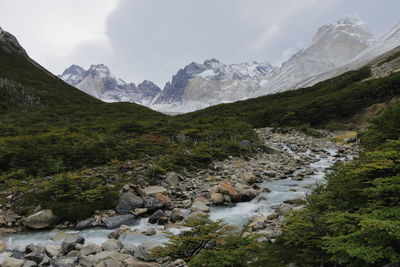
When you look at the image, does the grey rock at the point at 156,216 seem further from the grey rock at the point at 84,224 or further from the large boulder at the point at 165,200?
the grey rock at the point at 84,224

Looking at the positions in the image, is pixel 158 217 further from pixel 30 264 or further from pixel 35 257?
pixel 30 264

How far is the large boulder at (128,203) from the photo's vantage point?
11.0 metres

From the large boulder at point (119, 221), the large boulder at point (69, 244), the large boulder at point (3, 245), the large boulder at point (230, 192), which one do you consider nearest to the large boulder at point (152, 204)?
the large boulder at point (119, 221)

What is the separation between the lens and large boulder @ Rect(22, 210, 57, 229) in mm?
9727

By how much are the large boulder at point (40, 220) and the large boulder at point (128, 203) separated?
2.52 m

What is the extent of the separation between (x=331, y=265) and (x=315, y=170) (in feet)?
47.9

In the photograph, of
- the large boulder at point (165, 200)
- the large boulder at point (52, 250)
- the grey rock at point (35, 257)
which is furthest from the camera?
the large boulder at point (165, 200)

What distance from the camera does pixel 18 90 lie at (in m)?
63.4

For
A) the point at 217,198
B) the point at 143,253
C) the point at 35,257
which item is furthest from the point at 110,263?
the point at 217,198

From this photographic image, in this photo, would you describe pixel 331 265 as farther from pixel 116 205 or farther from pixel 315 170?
pixel 315 170

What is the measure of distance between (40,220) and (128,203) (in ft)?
11.3

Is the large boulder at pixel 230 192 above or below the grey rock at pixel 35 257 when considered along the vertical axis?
below

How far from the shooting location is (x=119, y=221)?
1007cm

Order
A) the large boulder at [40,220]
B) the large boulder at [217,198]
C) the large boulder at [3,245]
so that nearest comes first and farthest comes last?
1. the large boulder at [3,245]
2. the large boulder at [40,220]
3. the large boulder at [217,198]
